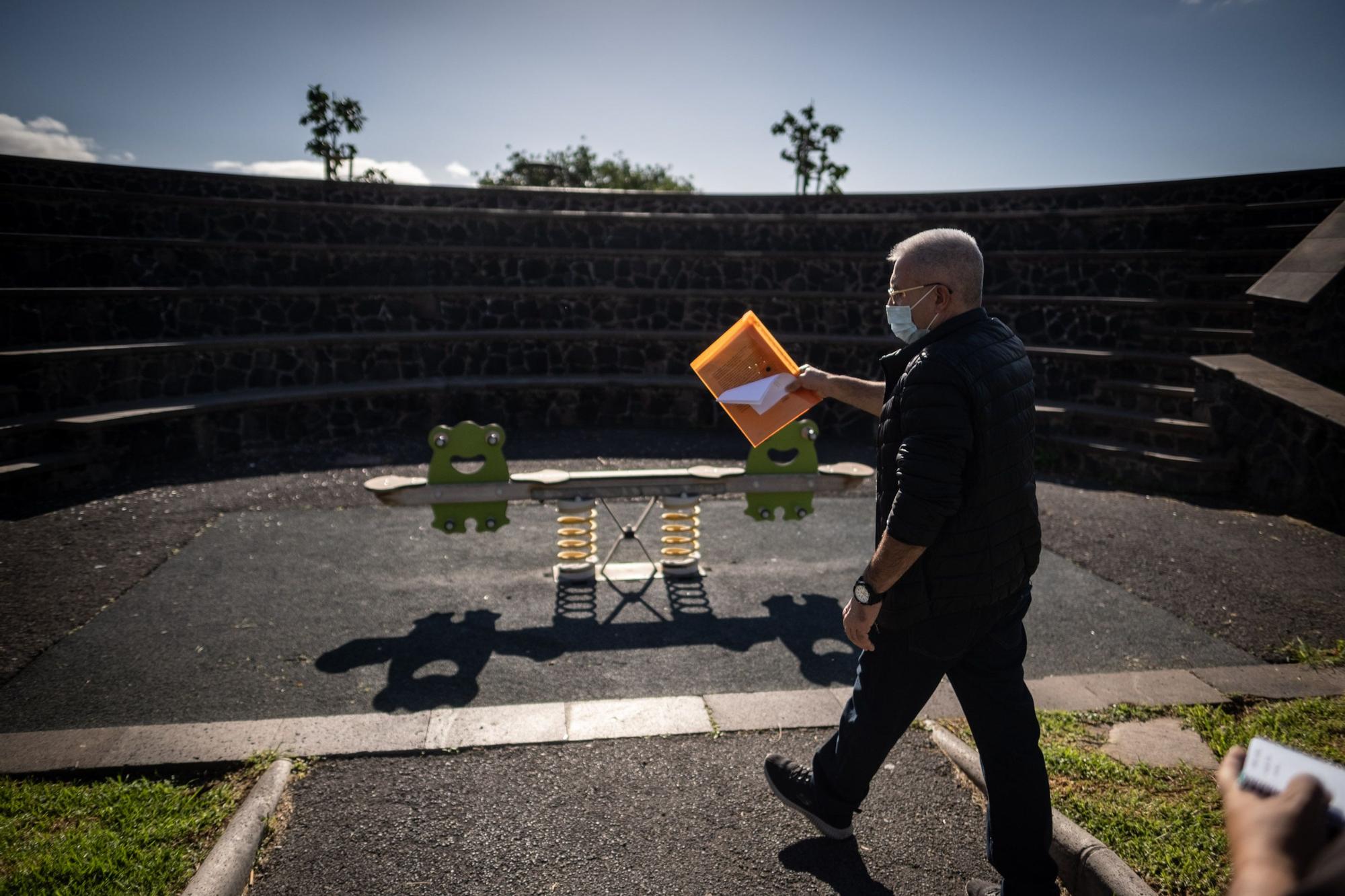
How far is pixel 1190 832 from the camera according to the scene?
3.33 meters

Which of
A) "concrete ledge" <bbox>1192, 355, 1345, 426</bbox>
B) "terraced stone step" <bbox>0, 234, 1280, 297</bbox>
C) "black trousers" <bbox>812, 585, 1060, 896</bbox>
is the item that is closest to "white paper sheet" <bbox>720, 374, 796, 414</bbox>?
"black trousers" <bbox>812, 585, 1060, 896</bbox>

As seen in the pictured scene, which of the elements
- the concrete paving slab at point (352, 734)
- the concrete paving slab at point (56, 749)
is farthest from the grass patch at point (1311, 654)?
the concrete paving slab at point (56, 749)

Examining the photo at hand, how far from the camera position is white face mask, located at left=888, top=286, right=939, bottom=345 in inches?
117

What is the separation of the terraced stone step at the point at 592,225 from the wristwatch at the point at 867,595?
1254cm

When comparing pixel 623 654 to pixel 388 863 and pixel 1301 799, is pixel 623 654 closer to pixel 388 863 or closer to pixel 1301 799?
pixel 388 863

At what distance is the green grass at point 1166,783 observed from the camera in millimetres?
3178

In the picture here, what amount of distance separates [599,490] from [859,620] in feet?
12.6

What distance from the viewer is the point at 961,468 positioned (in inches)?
103

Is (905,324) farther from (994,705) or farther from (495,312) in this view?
(495,312)

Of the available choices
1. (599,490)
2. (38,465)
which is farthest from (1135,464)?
(38,465)

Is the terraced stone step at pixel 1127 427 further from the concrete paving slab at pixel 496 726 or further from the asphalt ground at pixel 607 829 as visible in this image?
the concrete paving slab at pixel 496 726

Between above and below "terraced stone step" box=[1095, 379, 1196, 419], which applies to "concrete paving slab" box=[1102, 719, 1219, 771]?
below

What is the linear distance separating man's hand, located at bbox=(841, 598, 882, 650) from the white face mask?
103 centimetres

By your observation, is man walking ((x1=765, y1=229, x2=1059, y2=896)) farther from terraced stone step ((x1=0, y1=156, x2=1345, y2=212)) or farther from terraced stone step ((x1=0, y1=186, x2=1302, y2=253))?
terraced stone step ((x1=0, y1=156, x2=1345, y2=212))
